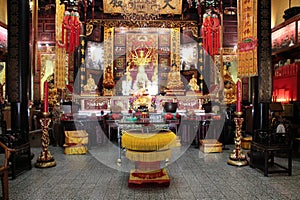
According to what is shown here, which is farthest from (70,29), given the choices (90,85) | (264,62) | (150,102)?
(264,62)

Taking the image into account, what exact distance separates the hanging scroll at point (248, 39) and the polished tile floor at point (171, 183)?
1485 mm

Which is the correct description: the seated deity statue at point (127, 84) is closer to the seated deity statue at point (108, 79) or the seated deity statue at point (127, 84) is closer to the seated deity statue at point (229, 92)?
the seated deity statue at point (108, 79)

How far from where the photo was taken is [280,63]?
7566 mm

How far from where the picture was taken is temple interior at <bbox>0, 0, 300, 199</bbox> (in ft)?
10.8

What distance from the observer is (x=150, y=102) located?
21.4ft

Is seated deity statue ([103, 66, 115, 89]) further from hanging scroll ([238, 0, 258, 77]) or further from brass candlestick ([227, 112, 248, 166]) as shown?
brass candlestick ([227, 112, 248, 166])

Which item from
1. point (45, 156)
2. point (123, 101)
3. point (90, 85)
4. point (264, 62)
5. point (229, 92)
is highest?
point (264, 62)

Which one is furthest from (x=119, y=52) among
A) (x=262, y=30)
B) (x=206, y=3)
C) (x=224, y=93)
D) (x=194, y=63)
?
(x=262, y=30)

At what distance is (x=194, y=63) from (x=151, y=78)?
58.6 inches

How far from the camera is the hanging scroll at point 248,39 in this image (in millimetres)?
4242

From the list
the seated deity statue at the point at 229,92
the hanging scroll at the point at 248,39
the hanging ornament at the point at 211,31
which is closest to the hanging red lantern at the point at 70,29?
the hanging ornament at the point at 211,31

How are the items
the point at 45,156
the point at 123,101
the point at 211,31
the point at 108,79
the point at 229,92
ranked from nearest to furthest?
the point at 45,156 < the point at 229,92 < the point at 211,31 < the point at 123,101 < the point at 108,79

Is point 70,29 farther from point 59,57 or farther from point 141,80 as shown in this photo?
point 141,80

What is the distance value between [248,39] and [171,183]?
2.49m
